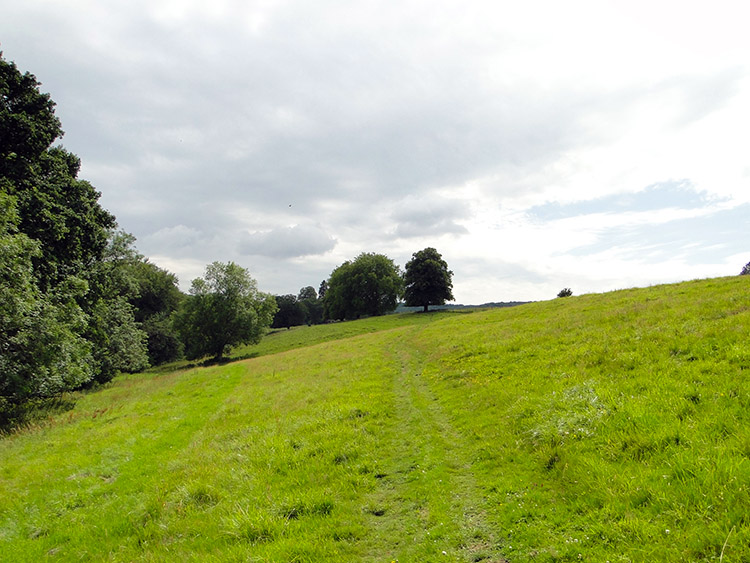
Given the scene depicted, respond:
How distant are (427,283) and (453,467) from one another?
2886 inches

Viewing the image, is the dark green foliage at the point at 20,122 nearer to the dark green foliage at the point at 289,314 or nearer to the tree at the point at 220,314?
the tree at the point at 220,314

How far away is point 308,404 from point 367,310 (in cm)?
8716

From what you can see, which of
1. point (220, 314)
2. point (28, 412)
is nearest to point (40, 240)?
point (28, 412)

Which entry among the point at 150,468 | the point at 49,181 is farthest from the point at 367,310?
the point at 150,468

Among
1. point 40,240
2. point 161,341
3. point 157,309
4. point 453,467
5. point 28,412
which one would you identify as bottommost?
point 28,412

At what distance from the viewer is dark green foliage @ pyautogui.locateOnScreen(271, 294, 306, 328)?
13762 centimetres

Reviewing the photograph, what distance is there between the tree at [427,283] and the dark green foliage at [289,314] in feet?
222

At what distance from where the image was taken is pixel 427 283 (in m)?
81.6

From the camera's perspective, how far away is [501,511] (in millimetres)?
6770

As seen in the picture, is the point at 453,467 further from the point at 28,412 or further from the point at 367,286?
the point at 367,286

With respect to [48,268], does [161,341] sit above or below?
below

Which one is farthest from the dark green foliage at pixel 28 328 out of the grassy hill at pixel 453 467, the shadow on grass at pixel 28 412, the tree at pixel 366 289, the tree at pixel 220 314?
the tree at pixel 366 289

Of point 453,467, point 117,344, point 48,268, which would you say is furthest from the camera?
point 117,344

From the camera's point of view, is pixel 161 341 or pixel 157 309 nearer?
pixel 161 341
